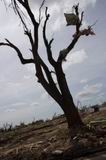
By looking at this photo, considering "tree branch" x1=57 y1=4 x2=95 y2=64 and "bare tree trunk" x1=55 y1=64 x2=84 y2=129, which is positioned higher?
"tree branch" x1=57 y1=4 x2=95 y2=64

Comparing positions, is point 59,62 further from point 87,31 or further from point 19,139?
point 19,139

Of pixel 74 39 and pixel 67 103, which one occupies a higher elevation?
pixel 74 39

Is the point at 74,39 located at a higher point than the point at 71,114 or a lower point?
higher

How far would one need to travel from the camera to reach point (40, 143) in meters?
11.9

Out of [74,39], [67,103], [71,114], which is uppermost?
[74,39]

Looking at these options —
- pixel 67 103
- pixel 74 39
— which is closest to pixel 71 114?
pixel 67 103

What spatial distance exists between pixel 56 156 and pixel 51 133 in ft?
8.23

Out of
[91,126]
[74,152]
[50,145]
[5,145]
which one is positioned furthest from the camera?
[5,145]

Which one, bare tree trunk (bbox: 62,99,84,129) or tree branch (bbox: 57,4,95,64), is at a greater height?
tree branch (bbox: 57,4,95,64)

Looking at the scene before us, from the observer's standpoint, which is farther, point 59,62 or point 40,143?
point 59,62

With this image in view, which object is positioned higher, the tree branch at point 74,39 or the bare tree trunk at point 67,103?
the tree branch at point 74,39

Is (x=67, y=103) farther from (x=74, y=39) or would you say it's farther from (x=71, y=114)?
(x=74, y=39)

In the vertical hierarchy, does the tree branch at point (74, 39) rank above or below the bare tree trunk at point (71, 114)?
above

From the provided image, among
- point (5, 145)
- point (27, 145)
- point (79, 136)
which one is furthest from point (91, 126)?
point (5, 145)
